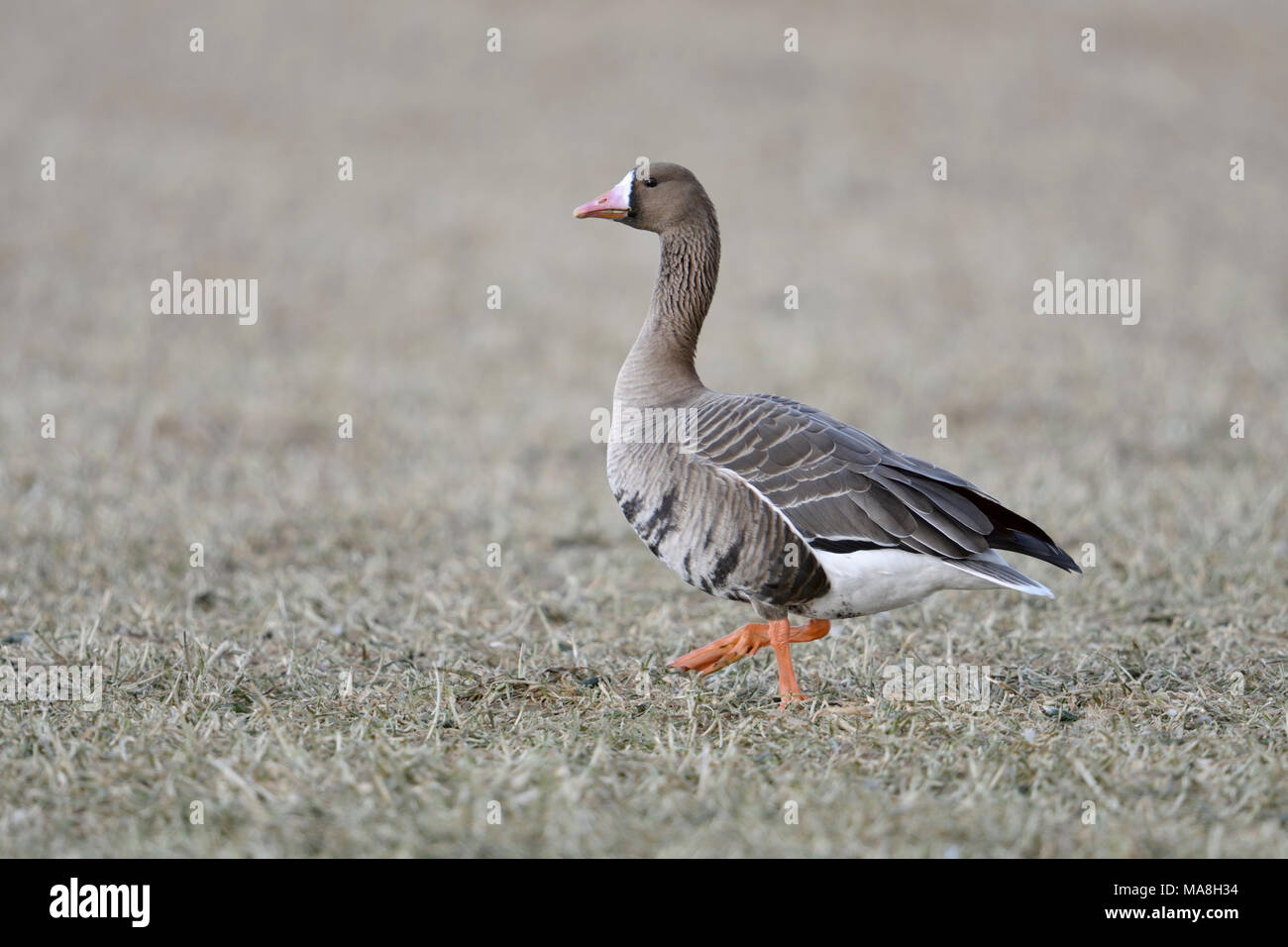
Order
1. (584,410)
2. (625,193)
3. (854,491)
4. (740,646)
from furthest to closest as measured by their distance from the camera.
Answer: (584,410)
(625,193)
(740,646)
(854,491)

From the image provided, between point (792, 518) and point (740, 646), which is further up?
point (792, 518)

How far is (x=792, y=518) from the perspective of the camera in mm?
5078

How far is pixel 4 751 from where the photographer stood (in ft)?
15.4

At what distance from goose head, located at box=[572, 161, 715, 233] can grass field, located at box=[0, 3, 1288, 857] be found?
82.9 inches

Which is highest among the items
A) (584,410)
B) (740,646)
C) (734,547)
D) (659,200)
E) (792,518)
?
(659,200)

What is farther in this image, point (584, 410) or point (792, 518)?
point (584, 410)

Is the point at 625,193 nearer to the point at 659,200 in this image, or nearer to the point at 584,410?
the point at 659,200

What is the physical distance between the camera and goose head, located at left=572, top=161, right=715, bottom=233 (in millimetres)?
5852

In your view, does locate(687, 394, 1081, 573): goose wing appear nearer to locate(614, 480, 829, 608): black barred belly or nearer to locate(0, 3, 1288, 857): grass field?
locate(614, 480, 829, 608): black barred belly

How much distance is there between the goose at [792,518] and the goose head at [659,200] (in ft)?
2.89

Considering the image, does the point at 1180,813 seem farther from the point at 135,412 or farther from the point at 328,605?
the point at 135,412

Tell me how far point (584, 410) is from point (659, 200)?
5.99 metres

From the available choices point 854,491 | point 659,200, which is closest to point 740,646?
point 854,491
